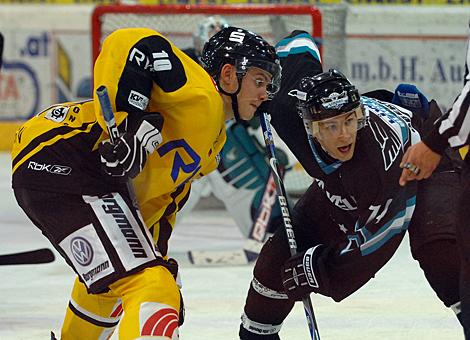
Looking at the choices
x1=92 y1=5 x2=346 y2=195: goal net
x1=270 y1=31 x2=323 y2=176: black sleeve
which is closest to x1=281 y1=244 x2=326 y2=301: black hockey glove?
x1=270 y1=31 x2=323 y2=176: black sleeve

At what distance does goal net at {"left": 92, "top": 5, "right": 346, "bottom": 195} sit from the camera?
5.66 metres

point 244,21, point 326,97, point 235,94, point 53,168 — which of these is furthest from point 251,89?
point 244,21

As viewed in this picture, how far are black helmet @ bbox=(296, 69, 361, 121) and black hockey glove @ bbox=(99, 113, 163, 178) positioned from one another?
0.39 meters

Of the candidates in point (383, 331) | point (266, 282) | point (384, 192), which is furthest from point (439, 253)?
point (383, 331)

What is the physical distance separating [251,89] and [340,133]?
0.78 ft

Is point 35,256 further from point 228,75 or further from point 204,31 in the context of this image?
point 204,31

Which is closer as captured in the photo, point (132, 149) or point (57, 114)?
point (132, 149)

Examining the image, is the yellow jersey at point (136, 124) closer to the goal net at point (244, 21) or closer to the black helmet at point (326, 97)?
the black helmet at point (326, 97)

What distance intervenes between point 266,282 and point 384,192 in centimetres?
43

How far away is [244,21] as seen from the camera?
6.00m

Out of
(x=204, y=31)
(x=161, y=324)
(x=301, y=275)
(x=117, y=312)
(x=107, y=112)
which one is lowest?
(x=204, y=31)

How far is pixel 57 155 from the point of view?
9.05 feet

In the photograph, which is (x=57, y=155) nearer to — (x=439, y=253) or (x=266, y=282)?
(x=266, y=282)

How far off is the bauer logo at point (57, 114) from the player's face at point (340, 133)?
0.60 m
